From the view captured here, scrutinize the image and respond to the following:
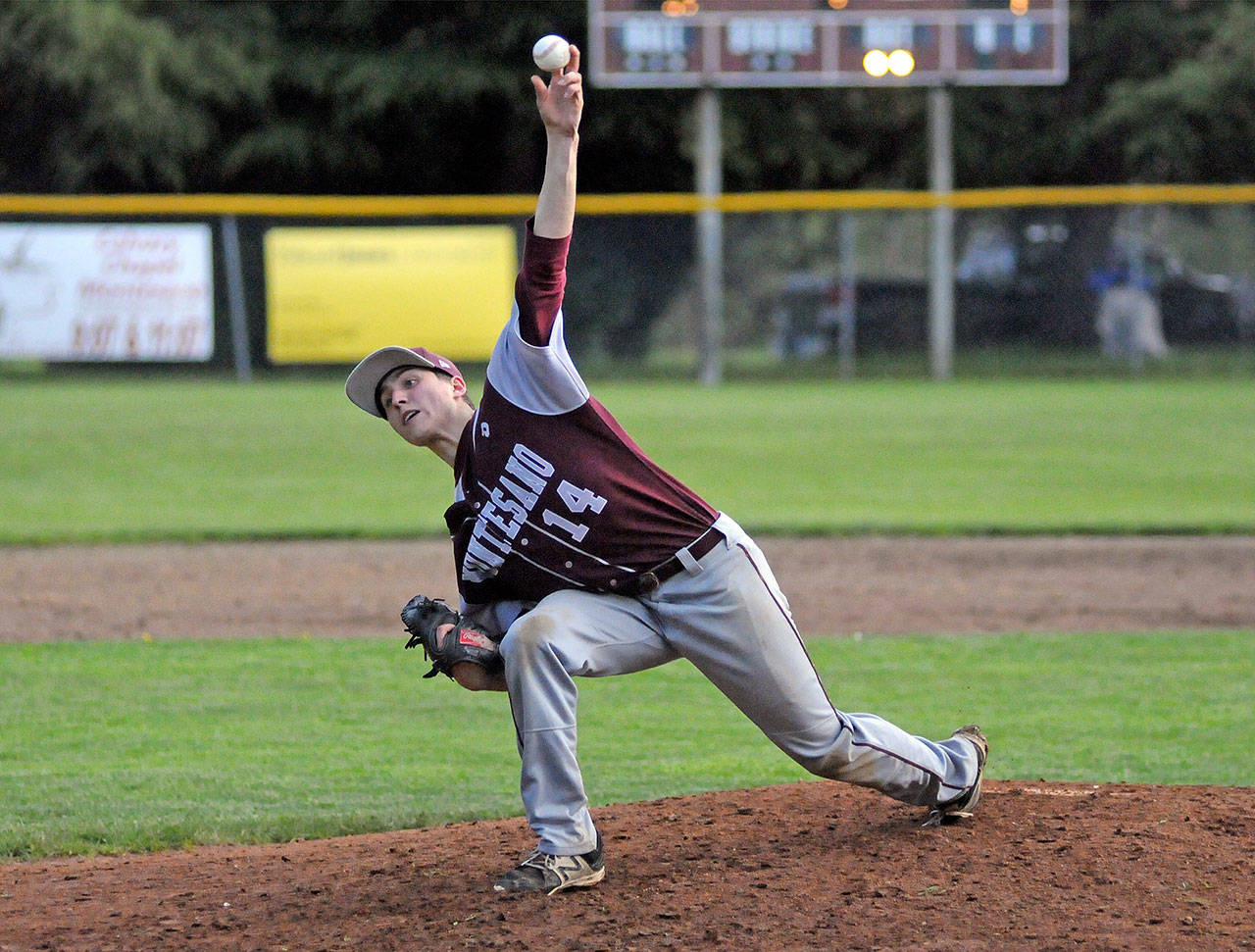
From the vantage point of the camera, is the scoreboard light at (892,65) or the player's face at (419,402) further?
the scoreboard light at (892,65)

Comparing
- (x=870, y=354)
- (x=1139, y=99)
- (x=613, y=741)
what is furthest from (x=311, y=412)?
(x=1139, y=99)

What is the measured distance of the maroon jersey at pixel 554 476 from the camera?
10.7 ft

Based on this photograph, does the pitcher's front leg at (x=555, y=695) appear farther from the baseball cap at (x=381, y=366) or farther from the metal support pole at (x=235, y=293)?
the metal support pole at (x=235, y=293)

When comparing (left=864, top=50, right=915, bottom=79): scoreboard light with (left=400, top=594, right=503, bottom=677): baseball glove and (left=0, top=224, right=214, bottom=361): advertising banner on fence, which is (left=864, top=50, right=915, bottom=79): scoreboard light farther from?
(left=400, top=594, right=503, bottom=677): baseball glove

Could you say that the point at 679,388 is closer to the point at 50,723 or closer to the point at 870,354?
the point at 870,354

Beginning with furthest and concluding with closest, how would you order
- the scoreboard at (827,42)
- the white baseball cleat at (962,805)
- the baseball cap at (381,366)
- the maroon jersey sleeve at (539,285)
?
the scoreboard at (827,42) → the white baseball cleat at (962,805) → the baseball cap at (381,366) → the maroon jersey sleeve at (539,285)

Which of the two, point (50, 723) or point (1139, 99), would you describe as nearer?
point (50, 723)

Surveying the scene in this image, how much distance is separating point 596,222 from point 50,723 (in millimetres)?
15696

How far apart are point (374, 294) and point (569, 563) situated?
16706mm

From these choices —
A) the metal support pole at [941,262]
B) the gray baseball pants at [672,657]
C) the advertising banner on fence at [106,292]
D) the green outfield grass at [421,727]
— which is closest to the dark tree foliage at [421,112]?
the advertising banner on fence at [106,292]

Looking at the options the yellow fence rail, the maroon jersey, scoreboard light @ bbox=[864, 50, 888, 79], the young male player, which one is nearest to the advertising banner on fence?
the yellow fence rail

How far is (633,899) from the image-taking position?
129 inches

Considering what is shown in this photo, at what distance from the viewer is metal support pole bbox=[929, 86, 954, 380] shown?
1969 centimetres

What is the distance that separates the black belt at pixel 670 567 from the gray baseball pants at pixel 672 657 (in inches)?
0.6
